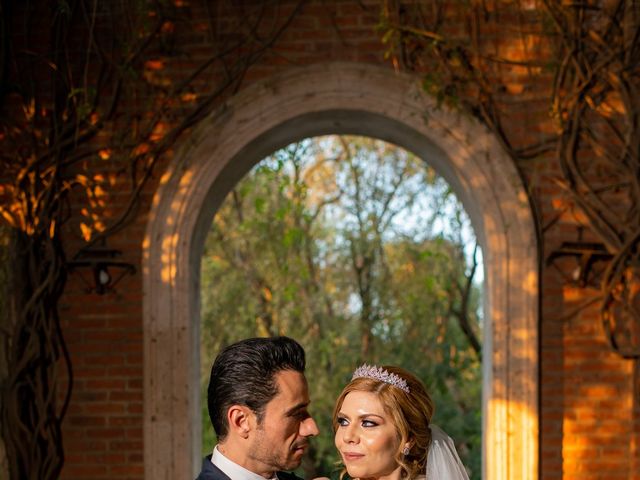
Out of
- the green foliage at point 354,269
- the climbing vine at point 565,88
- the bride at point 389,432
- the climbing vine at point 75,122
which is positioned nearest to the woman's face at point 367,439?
the bride at point 389,432

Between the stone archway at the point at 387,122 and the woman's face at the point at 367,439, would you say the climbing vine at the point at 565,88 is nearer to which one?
the stone archway at the point at 387,122

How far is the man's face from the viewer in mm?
2748

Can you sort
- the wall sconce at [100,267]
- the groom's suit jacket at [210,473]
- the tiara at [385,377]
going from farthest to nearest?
the wall sconce at [100,267] → the tiara at [385,377] → the groom's suit jacket at [210,473]

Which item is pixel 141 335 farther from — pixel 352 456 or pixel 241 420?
pixel 241 420

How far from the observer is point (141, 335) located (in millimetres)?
5094

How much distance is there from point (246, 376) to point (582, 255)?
8.94 ft

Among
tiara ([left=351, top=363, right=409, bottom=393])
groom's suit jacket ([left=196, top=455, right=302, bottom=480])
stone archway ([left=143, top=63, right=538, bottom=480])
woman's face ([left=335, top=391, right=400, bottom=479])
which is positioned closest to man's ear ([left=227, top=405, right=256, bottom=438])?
groom's suit jacket ([left=196, top=455, right=302, bottom=480])

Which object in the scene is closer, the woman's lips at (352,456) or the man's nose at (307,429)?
the man's nose at (307,429)

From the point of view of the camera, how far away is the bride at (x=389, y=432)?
3.26m

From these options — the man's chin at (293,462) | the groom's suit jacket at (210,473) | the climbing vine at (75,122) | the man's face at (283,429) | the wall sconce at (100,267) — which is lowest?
the groom's suit jacket at (210,473)

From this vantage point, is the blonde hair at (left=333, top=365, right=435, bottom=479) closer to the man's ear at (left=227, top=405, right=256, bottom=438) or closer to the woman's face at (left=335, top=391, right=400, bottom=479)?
the woman's face at (left=335, top=391, right=400, bottom=479)

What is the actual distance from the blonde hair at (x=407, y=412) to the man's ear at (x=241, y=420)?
2.09ft

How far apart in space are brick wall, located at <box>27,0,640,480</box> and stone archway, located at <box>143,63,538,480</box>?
0.08 metres

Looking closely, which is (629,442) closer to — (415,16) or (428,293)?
(415,16)
